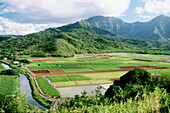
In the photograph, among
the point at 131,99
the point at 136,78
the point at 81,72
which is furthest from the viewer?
the point at 81,72

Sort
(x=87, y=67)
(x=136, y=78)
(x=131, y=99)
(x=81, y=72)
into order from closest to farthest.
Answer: (x=131, y=99) → (x=136, y=78) → (x=81, y=72) → (x=87, y=67)

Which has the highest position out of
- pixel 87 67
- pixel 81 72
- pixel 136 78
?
pixel 136 78

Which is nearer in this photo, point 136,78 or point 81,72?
point 136,78

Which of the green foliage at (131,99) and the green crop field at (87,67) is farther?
the green crop field at (87,67)

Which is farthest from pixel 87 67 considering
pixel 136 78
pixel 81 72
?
pixel 136 78

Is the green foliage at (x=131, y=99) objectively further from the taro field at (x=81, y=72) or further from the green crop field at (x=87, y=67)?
the green crop field at (x=87, y=67)

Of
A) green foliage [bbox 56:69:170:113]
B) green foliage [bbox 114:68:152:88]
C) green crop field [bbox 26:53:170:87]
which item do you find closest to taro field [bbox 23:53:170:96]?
green crop field [bbox 26:53:170:87]

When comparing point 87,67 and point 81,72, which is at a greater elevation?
point 87,67

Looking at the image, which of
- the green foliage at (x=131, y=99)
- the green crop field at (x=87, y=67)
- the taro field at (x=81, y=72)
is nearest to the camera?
the green foliage at (x=131, y=99)

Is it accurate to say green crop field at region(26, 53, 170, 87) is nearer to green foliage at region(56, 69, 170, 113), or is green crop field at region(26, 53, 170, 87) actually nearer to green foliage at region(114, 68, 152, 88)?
green foliage at region(114, 68, 152, 88)

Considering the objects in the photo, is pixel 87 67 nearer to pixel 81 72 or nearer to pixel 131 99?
pixel 81 72

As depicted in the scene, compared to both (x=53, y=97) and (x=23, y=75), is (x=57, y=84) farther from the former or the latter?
(x=23, y=75)

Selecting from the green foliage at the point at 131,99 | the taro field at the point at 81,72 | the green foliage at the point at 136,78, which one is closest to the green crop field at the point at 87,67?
the taro field at the point at 81,72
